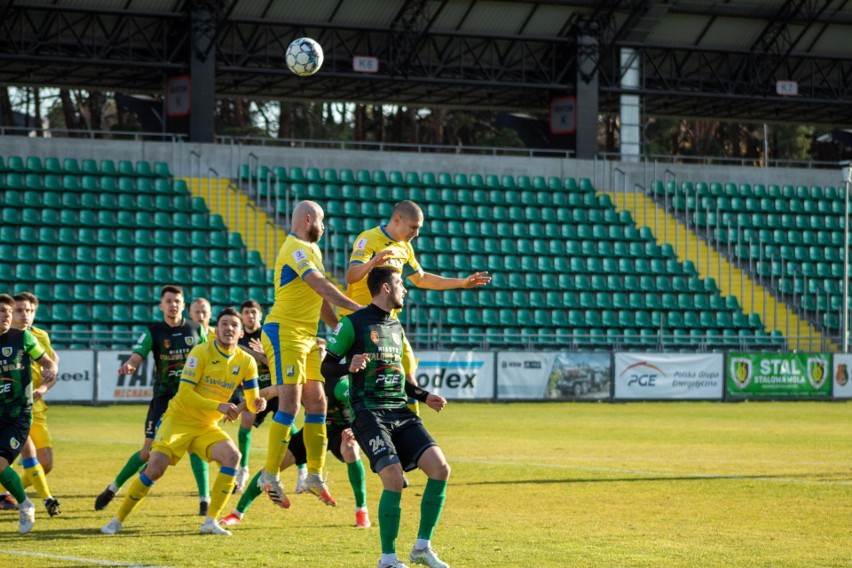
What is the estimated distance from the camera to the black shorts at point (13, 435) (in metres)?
11.0

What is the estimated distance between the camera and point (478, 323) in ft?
113

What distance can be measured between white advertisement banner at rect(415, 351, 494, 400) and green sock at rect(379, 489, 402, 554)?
20.4 meters

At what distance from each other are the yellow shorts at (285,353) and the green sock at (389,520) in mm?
2580

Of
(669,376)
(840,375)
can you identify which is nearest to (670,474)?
(669,376)

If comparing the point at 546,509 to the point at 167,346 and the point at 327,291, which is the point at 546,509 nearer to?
the point at 327,291

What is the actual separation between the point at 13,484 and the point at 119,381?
1732cm

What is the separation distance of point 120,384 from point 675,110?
1020 inches

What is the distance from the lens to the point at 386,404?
29.1ft

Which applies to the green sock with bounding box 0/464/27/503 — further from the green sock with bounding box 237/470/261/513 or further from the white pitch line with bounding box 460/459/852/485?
the white pitch line with bounding box 460/459/852/485

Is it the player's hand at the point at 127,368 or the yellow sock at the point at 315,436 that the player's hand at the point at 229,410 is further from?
the player's hand at the point at 127,368

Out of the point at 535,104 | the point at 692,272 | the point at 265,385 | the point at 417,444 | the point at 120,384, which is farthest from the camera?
the point at 535,104

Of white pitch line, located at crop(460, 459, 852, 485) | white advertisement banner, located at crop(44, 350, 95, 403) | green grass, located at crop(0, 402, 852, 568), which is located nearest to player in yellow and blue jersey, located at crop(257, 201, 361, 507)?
green grass, located at crop(0, 402, 852, 568)

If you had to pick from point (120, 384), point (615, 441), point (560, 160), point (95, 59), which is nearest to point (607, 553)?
point (615, 441)

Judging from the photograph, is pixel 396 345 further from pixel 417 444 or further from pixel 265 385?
pixel 265 385
